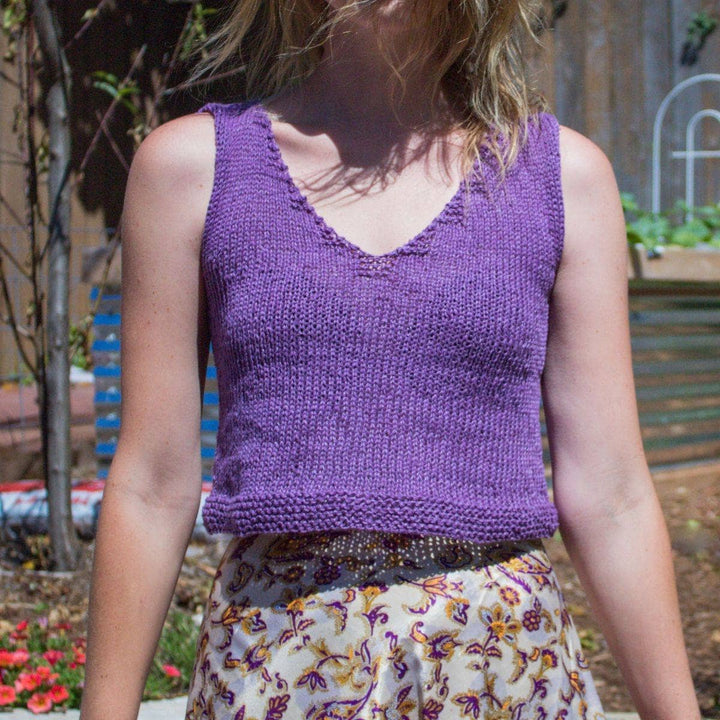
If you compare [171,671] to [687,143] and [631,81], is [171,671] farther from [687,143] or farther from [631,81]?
[687,143]

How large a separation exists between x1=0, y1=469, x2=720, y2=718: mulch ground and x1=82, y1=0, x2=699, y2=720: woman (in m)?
1.56

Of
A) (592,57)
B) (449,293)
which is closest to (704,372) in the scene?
(592,57)

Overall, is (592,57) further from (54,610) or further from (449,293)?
(449,293)

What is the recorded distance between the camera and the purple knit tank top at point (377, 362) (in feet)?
3.81

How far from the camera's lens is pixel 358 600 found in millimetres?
1123

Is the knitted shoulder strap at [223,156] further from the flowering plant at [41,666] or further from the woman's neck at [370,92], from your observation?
the flowering plant at [41,666]

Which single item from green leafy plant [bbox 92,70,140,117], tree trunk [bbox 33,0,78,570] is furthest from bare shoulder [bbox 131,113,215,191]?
green leafy plant [bbox 92,70,140,117]

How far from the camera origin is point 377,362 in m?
1.17

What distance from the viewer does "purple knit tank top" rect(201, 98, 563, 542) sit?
45.8 inches

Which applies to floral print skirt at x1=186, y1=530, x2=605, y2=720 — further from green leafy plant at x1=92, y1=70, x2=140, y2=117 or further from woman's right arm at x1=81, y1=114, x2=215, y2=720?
green leafy plant at x1=92, y1=70, x2=140, y2=117

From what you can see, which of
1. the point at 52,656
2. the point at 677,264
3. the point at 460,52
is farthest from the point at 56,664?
the point at 677,264

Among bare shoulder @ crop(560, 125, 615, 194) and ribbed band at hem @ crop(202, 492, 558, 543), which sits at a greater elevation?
bare shoulder @ crop(560, 125, 615, 194)

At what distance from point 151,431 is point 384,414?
0.88 ft

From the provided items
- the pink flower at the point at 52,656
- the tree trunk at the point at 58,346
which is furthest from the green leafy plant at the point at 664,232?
the pink flower at the point at 52,656
